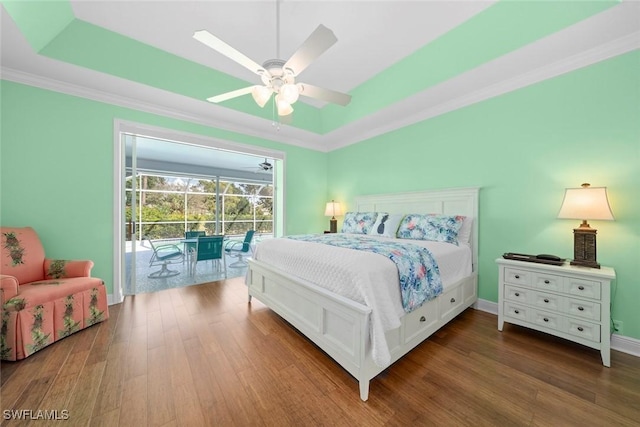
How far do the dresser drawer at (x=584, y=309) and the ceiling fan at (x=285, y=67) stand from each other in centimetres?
250

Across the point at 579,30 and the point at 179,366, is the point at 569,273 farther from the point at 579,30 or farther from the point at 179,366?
the point at 179,366

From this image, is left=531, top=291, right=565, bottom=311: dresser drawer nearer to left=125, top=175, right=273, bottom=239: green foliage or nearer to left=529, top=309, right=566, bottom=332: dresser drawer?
left=529, top=309, right=566, bottom=332: dresser drawer

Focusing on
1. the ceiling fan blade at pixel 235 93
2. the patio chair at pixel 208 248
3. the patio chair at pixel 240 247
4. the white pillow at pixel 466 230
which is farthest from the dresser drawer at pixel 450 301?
the patio chair at pixel 240 247

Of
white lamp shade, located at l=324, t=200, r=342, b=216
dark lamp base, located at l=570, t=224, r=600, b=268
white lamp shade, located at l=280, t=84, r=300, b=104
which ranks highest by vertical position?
white lamp shade, located at l=280, t=84, r=300, b=104

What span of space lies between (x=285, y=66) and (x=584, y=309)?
2.98 metres

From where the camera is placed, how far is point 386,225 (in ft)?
10.5

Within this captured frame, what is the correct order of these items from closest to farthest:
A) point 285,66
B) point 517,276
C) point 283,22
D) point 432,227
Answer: point 285,66, point 517,276, point 283,22, point 432,227

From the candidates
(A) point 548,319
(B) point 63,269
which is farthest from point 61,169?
(A) point 548,319

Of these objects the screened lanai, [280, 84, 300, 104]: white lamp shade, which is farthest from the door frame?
[280, 84, 300, 104]: white lamp shade

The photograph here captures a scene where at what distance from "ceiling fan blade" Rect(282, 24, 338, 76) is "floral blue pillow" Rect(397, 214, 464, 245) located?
7.26 ft

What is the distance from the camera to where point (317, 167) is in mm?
4980

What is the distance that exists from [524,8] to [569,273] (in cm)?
228

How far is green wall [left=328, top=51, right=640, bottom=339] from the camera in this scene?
193 centimetres

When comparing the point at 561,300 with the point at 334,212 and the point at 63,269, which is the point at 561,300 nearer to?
the point at 334,212
